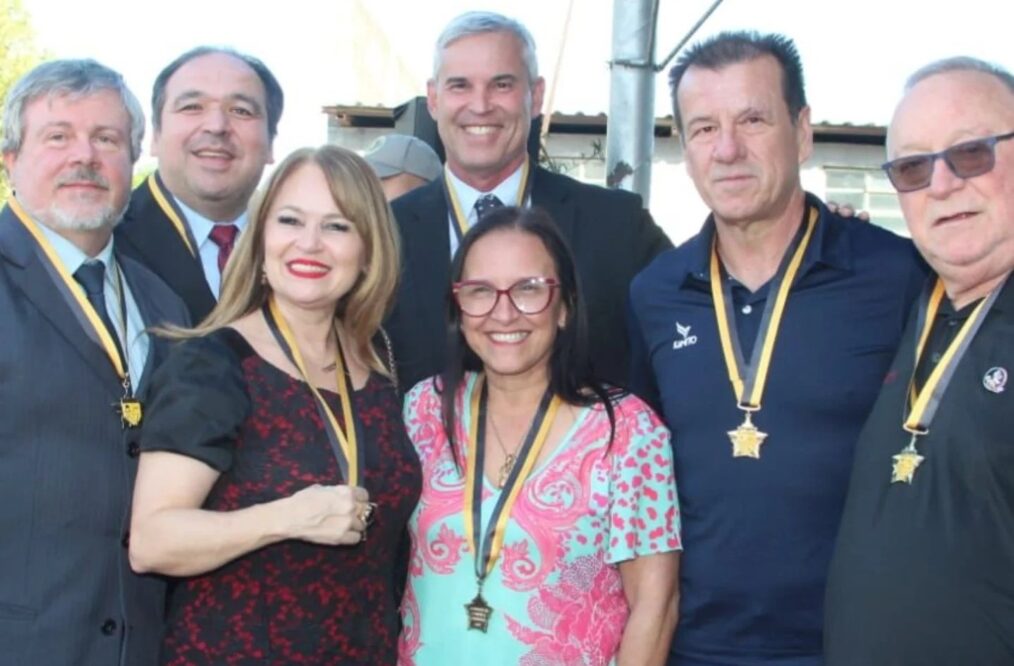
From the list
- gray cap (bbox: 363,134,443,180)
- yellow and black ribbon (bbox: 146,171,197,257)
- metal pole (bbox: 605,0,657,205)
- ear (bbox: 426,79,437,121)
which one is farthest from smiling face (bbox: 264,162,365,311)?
metal pole (bbox: 605,0,657,205)

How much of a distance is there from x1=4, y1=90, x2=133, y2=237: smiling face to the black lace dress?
736 millimetres

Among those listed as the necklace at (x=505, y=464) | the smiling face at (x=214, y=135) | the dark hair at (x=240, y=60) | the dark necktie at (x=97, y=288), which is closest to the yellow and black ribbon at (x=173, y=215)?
the smiling face at (x=214, y=135)

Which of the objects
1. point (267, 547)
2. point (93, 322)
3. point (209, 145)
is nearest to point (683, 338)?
point (267, 547)

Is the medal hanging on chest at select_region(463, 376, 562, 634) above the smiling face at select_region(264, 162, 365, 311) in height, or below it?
below

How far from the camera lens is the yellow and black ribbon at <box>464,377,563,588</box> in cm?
314

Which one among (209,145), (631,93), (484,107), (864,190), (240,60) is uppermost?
(864,190)

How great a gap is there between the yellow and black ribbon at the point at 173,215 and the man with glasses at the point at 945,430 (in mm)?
2556

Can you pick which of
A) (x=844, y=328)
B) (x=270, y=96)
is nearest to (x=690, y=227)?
(x=270, y=96)

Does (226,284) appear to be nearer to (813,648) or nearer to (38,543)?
(38,543)

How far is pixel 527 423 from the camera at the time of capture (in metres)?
3.40

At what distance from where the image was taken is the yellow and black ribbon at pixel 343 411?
308 centimetres

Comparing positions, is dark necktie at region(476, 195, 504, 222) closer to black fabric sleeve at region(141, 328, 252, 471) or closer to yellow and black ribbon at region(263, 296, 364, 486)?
yellow and black ribbon at region(263, 296, 364, 486)

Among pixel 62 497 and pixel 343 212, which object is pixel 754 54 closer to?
pixel 343 212

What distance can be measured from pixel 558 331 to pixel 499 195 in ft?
4.48
